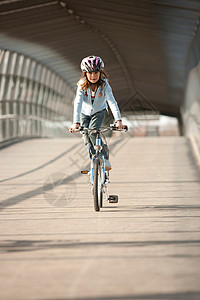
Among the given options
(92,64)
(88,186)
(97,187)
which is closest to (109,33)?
(88,186)

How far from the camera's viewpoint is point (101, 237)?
17.7 ft

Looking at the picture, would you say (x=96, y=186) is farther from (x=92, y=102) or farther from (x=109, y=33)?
(x=109, y=33)

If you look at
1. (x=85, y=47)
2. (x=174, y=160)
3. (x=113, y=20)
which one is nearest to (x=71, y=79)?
(x=85, y=47)

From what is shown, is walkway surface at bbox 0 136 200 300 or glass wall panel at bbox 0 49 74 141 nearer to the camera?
walkway surface at bbox 0 136 200 300

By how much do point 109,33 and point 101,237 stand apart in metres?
23.6

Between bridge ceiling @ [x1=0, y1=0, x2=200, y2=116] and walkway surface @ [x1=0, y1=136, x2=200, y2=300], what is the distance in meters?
8.40

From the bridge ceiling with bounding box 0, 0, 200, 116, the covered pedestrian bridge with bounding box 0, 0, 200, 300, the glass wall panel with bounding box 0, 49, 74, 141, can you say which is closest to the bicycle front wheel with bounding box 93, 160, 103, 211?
the covered pedestrian bridge with bounding box 0, 0, 200, 300

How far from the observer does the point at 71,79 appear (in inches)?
1879

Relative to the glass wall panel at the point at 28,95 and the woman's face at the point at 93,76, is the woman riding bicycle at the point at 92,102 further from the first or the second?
the glass wall panel at the point at 28,95

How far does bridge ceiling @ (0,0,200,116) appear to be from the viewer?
795 inches

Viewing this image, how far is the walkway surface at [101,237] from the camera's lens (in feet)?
12.0

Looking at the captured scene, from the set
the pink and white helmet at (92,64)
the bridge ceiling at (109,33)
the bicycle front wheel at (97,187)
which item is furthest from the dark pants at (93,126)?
the bridge ceiling at (109,33)

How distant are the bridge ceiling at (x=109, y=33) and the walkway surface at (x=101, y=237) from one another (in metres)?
8.40

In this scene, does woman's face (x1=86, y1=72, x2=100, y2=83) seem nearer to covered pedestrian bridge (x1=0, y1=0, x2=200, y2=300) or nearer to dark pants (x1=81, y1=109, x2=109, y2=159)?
dark pants (x1=81, y1=109, x2=109, y2=159)
